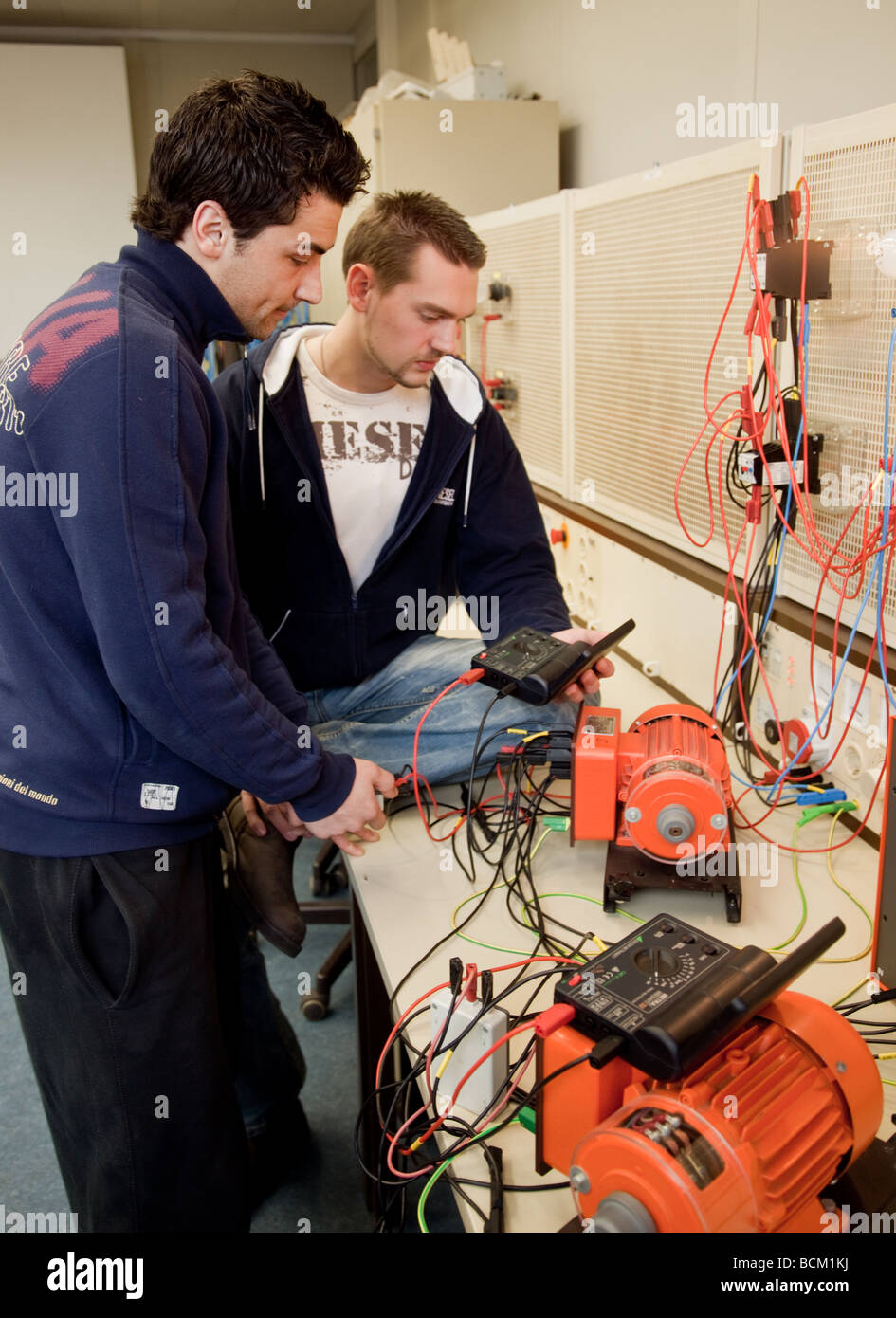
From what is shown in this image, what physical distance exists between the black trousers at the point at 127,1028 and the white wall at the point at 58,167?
213 inches

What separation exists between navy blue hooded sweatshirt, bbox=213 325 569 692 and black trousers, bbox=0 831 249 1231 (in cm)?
63

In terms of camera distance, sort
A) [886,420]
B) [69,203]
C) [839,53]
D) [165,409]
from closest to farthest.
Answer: [165,409] < [886,420] < [839,53] < [69,203]

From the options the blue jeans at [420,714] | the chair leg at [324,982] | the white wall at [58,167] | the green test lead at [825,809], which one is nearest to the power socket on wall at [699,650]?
the green test lead at [825,809]

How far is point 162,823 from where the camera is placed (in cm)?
119

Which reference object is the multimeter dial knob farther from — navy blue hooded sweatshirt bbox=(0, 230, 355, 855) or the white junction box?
navy blue hooded sweatshirt bbox=(0, 230, 355, 855)

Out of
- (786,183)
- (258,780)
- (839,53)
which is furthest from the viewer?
(839,53)

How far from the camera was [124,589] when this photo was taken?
1026 millimetres

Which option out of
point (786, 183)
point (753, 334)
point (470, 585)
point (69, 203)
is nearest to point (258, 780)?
point (470, 585)

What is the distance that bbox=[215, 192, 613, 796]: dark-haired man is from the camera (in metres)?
1.74

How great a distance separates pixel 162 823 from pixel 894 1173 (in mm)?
825

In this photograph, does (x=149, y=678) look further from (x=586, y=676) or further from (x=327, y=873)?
(x=327, y=873)

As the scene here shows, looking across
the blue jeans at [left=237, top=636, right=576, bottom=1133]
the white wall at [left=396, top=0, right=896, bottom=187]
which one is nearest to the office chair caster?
the blue jeans at [left=237, top=636, right=576, bottom=1133]
